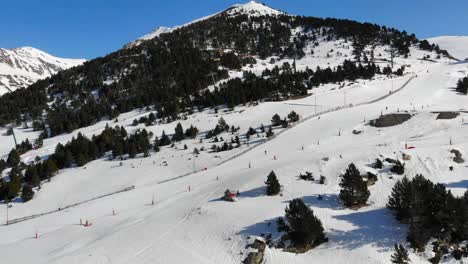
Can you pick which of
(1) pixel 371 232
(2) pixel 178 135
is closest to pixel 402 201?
(1) pixel 371 232

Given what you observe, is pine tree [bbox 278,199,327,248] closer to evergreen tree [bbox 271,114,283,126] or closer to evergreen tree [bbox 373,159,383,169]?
evergreen tree [bbox 373,159,383,169]

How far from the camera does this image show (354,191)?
81.9 ft

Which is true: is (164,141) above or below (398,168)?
above

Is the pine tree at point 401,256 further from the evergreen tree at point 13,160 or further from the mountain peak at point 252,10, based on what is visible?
the mountain peak at point 252,10

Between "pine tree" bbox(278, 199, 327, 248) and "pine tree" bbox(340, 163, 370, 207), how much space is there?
434 centimetres

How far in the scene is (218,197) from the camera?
2922 cm

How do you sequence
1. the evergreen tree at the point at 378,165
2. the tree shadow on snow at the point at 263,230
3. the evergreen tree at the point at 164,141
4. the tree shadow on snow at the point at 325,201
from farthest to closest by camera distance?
the evergreen tree at the point at 164,141 < the evergreen tree at the point at 378,165 < the tree shadow on snow at the point at 325,201 < the tree shadow on snow at the point at 263,230

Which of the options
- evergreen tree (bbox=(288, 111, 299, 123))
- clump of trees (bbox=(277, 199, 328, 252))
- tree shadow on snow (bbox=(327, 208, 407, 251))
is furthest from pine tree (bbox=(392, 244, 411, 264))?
evergreen tree (bbox=(288, 111, 299, 123))

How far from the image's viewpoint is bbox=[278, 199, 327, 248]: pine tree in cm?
2030

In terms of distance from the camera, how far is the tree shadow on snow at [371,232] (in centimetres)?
2022

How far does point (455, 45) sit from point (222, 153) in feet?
546

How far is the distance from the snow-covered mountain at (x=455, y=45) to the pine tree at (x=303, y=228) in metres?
149

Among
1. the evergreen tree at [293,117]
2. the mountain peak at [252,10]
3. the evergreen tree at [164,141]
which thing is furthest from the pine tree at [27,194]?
the mountain peak at [252,10]

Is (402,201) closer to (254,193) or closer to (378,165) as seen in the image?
(378,165)
